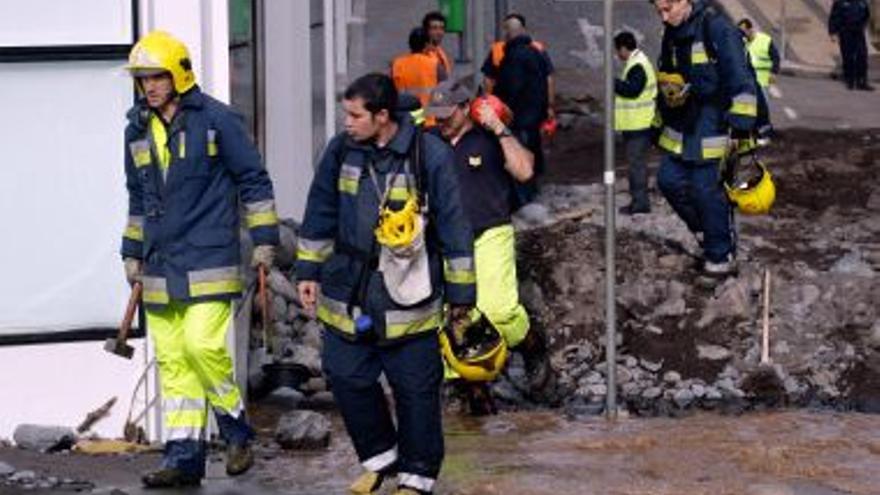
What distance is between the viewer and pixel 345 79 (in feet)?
64.3

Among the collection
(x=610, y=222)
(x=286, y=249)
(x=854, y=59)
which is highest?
(x=610, y=222)

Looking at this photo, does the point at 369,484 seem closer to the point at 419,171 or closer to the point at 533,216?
the point at 419,171

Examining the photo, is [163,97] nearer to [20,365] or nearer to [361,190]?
[361,190]

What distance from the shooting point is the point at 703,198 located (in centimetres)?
1434

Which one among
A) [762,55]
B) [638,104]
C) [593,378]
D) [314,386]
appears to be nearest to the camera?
[314,386]

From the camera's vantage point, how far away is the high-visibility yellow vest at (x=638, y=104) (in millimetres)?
18844

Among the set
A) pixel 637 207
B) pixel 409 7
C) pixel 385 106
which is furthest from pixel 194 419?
pixel 409 7

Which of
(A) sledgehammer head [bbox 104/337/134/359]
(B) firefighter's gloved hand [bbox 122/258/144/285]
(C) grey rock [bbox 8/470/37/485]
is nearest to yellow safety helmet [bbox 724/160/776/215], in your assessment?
(A) sledgehammer head [bbox 104/337/134/359]

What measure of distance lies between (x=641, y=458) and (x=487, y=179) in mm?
1994

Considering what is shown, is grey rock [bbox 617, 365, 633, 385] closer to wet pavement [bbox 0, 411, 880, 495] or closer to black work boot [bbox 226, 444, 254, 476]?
wet pavement [bbox 0, 411, 880, 495]

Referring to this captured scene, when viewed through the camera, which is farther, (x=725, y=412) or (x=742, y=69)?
(x=742, y=69)

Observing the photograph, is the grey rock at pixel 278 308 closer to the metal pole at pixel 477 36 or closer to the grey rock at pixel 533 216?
the grey rock at pixel 533 216

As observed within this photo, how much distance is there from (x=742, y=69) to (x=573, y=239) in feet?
7.85

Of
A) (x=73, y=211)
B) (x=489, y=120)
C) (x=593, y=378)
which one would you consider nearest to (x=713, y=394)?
(x=593, y=378)
